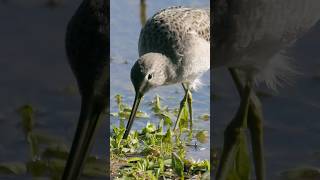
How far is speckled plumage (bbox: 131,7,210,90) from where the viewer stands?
1.46 meters

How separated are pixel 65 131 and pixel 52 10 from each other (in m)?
0.21

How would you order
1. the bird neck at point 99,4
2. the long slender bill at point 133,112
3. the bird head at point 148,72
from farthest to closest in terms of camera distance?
the bird head at point 148,72, the long slender bill at point 133,112, the bird neck at point 99,4

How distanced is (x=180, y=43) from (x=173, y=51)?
76mm

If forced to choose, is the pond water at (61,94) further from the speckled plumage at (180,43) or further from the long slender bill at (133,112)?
the speckled plumage at (180,43)

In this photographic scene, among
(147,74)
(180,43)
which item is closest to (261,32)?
(147,74)

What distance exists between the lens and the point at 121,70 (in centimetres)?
127

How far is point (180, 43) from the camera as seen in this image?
1780mm

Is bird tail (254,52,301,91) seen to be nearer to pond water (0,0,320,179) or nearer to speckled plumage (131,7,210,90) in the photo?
pond water (0,0,320,179)

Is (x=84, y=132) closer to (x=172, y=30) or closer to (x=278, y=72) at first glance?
(x=278, y=72)

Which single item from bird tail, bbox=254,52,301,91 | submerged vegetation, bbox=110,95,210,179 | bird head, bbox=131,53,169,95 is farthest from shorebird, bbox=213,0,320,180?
bird head, bbox=131,53,169,95

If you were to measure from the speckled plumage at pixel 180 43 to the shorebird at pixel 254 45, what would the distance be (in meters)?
0.29

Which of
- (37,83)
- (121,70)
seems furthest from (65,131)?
(121,70)

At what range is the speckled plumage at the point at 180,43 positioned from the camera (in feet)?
4.80

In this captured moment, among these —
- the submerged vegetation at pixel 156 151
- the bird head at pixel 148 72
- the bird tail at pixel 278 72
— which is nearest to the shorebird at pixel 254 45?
the bird tail at pixel 278 72
